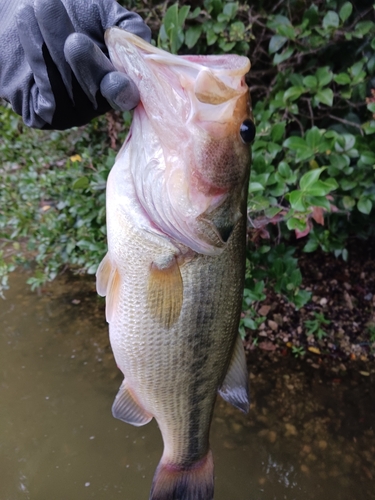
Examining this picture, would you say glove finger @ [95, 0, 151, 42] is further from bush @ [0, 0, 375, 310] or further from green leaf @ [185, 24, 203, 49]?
green leaf @ [185, 24, 203, 49]

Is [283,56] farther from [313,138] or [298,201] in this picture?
[298,201]

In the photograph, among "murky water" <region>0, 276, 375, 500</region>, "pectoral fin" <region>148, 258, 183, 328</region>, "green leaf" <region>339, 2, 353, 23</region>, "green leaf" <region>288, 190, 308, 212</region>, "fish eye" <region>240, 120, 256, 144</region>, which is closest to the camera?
"fish eye" <region>240, 120, 256, 144</region>

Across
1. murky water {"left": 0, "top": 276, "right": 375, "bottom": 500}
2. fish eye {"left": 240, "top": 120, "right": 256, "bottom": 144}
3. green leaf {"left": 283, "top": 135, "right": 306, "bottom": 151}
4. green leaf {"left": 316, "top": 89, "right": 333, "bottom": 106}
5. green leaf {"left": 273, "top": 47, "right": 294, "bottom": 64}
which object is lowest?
murky water {"left": 0, "top": 276, "right": 375, "bottom": 500}

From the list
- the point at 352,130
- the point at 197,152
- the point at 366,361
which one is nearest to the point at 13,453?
the point at 197,152

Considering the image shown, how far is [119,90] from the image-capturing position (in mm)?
930

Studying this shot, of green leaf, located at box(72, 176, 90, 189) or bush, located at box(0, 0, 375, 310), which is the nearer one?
bush, located at box(0, 0, 375, 310)

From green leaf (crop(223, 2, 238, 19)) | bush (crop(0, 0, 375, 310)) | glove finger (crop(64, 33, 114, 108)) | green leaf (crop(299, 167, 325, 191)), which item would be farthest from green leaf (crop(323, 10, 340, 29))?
glove finger (crop(64, 33, 114, 108))

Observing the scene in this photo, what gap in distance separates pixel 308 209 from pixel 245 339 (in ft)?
5.10

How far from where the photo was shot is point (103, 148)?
2.96 m

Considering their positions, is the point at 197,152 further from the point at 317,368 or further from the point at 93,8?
the point at 317,368

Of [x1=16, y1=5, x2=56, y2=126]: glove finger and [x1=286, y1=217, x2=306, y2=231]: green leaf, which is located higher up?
[x1=16, y1=5, x2=56, y2=126]: glove finger

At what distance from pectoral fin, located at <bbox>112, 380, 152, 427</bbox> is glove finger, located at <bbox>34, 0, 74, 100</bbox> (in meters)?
1.01

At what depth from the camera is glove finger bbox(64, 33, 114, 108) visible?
918mm

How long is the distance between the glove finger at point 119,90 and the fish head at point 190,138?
0.02 m
